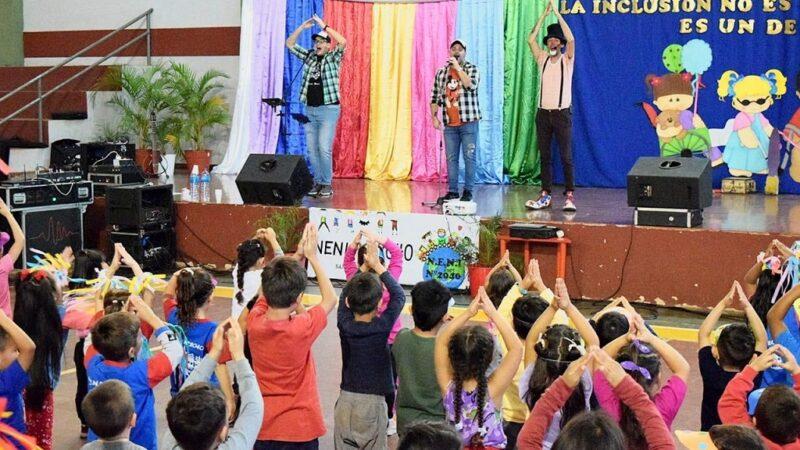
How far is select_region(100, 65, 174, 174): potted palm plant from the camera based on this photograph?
14.9m

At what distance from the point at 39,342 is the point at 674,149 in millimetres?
9043

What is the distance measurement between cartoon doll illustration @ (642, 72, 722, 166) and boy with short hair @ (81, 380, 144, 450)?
992 cm

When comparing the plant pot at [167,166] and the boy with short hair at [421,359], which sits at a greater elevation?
the plant pot at [167,166]

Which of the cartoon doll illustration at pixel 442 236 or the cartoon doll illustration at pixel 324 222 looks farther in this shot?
the cartoon doll illustration at pixel 324 222

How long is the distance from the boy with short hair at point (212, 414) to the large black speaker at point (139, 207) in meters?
7.52

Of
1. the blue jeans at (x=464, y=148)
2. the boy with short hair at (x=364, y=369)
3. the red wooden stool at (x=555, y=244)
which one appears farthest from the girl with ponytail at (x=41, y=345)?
the blue jeans at (x=464, y=148)

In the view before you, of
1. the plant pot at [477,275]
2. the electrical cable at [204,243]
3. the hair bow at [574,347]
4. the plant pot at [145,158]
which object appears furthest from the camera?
the plant pot at [145,158]

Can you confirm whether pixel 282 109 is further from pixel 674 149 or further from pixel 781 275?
pixel 781 275

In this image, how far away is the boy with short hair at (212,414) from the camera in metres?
3.27

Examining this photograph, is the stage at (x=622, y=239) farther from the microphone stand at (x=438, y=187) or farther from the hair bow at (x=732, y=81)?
the hair bow at (x=732, y=81)

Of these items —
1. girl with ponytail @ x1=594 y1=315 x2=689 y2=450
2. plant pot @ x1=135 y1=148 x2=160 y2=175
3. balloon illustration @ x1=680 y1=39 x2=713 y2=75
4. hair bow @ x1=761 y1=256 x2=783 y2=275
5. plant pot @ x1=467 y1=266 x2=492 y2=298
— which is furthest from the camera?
plant pot @ x1=135 y1=148 x2=160 y2=175

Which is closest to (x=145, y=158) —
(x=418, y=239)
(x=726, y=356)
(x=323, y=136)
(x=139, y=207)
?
(x=323, y=136)

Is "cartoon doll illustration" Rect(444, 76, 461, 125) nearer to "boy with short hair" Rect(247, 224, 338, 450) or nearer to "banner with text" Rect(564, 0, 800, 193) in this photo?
"banner with text" Rect(564, 0, 800, 193)

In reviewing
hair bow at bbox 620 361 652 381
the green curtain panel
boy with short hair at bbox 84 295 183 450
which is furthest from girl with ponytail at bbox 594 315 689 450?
the green curtain panel
